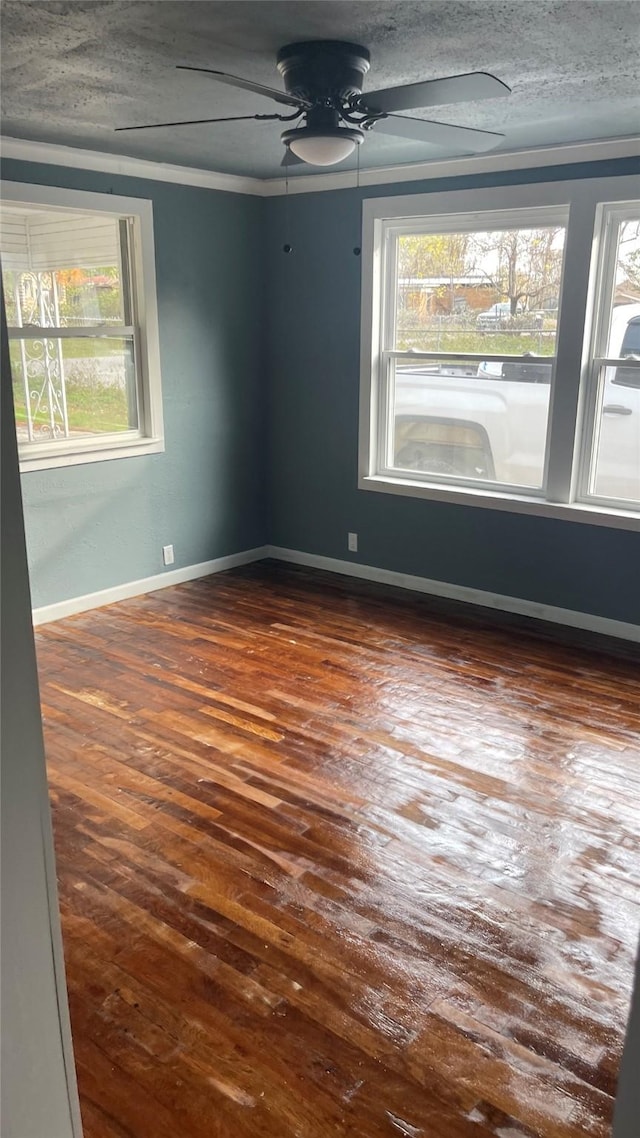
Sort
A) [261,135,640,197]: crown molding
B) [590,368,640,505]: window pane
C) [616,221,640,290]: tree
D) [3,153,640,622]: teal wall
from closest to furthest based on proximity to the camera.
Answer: [261,135,640,197]: crown molding → [616,221,640,290]: tree → [590,368,640,505]: window pane → [3,153,640,622]: teal wall

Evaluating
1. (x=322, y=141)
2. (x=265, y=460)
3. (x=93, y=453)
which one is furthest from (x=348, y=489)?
(x=322, y=141)

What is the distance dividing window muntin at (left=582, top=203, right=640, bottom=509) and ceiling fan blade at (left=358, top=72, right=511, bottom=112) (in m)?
1.84

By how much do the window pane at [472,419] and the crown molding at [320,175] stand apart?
1.01m

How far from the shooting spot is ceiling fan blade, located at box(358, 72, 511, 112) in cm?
244

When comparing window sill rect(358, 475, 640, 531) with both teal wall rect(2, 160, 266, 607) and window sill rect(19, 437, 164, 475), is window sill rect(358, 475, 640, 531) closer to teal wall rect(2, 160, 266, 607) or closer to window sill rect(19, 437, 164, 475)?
teal wall rect(2, 160, 266, 607)

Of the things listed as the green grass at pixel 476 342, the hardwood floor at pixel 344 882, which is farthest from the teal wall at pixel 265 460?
the hardwood floor at pixel 344 882

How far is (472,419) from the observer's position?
4977mm

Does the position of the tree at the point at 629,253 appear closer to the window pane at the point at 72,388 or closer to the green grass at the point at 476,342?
the green grass at the point at 476,342

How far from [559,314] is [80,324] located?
8.48 feet

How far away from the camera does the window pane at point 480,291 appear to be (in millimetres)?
4531

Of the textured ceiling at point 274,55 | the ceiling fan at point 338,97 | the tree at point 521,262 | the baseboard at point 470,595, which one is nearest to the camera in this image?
the textured ceiling at point 274,55

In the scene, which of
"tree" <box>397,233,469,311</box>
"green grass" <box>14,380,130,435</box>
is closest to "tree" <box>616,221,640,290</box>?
"tree" <box>397,233,469,311</box>

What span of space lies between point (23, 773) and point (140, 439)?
4465 millimetres

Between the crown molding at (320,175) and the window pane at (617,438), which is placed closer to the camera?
the crown molding at (320,175)
